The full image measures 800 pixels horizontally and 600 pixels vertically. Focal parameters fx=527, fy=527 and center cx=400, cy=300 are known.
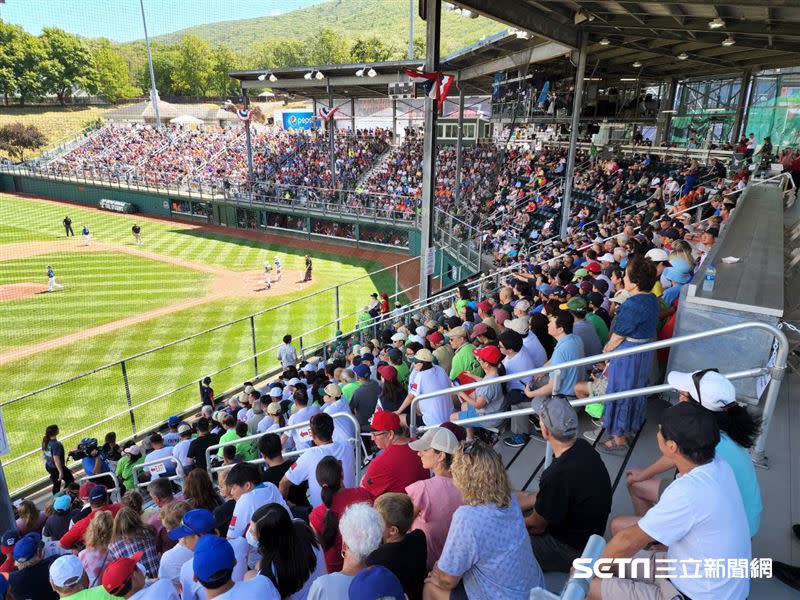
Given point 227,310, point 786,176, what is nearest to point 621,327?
point 786,176

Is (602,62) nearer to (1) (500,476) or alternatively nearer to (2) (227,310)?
(2) (227,310)

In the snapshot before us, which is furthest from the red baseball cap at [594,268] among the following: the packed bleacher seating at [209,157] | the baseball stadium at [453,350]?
the packed bleacher seating at [209,157]

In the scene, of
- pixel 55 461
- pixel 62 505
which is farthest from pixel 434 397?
pixel 55 461

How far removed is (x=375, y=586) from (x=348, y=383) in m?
5.32

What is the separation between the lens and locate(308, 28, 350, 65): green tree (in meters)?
91.5

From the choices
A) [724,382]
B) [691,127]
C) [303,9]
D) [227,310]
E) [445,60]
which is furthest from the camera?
[303,9]

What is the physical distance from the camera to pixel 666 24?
40.2ft

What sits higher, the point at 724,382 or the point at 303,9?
the point at 303,9

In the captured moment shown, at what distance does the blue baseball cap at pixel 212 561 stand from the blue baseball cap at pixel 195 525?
910 mm

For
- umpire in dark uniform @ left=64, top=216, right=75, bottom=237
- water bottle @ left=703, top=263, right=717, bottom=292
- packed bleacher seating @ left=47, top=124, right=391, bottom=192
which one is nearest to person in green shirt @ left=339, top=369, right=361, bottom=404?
water bottle @ left=703, top=263, right=717, bottom=292

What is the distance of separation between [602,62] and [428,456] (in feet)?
71.1

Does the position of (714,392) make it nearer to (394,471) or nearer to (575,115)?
(394,471)

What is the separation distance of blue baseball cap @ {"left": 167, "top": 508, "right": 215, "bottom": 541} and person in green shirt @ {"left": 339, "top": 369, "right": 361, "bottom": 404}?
3.08 metres

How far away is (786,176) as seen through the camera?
45.0ft
